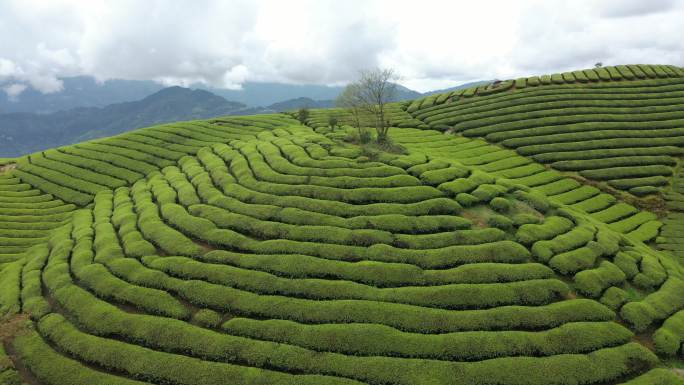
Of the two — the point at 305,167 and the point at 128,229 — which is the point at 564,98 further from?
the point at 128,229

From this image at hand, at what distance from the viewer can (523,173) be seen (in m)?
53.1

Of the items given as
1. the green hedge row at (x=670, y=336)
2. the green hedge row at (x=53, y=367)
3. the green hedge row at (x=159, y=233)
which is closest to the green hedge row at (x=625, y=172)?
the green hedge row at (x=670, y=336)

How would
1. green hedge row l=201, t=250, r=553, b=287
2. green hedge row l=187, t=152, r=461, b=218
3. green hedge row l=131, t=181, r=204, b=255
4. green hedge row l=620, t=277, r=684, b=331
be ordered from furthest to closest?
green hedge row l=187, t=152, r=461, b=218
green hedge row l=131, t=181, r=204, b=255
green hedge row l=201, t=250, r=553, b=287
green hedge row l=620, t=277, r=684, b=331

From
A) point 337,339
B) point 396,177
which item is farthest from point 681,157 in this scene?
point 337,339

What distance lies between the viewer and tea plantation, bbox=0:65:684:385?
20188 mm

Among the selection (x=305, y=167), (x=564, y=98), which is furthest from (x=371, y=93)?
(x=564, y=98)

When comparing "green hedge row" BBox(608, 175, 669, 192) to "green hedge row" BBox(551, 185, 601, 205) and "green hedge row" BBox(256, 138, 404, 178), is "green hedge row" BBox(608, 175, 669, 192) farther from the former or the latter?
"green hedge row" BBox(256, 138, 404, 178)

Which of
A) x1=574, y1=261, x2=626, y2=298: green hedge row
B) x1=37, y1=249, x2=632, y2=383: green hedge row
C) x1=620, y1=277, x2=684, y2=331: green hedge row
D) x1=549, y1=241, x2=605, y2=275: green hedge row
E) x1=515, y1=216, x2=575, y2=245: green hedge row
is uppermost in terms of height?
x1=515, y1=216, x2=575, y2=245: green hedge row

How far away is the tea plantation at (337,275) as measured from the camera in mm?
20188

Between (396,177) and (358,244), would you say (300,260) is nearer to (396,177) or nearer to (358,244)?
(358,244)

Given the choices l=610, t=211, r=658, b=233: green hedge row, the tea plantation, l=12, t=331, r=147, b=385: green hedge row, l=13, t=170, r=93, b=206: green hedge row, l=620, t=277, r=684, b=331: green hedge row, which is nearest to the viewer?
l=12, t=331, r=147, b=385: green hedge row

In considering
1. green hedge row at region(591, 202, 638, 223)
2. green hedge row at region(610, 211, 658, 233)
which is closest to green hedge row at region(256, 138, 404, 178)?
green hedge row at region(591, 202, 638, 223)

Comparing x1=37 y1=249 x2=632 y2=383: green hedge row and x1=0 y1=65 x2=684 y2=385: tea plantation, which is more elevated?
x1=0 y1=65 x2=684 y2=385: tea plantation

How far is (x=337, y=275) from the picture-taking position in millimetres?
25875
